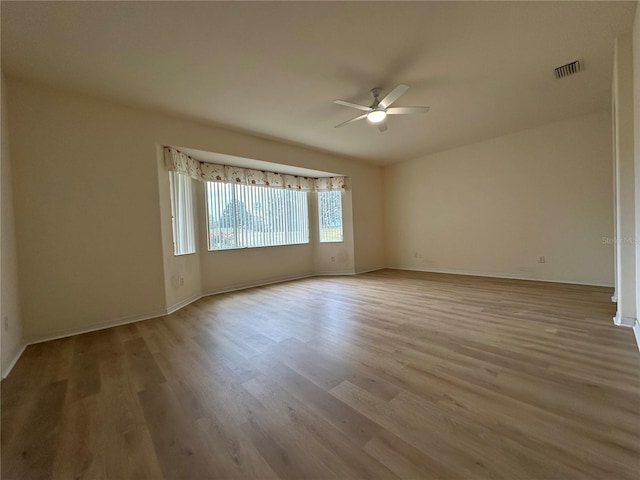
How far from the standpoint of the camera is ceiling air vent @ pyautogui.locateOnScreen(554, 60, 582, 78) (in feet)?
8.33

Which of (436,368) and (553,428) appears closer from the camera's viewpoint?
(553,428)

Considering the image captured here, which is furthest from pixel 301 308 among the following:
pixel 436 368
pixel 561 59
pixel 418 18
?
pixel 561 59

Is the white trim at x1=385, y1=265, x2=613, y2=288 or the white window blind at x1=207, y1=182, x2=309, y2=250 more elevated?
the white window blind at x1=207, y1=182, x2=309, y2=250

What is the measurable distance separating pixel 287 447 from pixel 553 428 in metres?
1.27

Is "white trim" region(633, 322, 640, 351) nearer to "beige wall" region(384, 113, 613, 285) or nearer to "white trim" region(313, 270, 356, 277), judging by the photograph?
"beige wall" region(384, 113, 613, 285)

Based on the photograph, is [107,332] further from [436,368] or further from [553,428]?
[553,428]

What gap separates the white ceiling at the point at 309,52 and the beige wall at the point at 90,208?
0.27m

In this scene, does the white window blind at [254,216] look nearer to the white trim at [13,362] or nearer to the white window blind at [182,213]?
the white window blind at [182,213]

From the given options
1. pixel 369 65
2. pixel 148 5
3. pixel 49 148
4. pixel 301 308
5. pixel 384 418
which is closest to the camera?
pixel 384 418

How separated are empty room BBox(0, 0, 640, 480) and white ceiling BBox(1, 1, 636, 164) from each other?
2cm

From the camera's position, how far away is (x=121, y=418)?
1.40 metres

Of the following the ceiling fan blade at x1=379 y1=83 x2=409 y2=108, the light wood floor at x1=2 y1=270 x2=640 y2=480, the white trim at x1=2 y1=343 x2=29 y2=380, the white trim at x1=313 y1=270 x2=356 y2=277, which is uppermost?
the ceiling fan blade at x1=379 y1=83 x2=409 y2=108

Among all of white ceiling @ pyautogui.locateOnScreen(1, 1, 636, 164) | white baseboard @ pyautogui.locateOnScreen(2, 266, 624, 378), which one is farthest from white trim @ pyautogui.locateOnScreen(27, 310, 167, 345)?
white ceiling @ pyautogui.locateOnScreen(1, 1, 636, 164)

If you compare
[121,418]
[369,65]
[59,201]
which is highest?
[369,65]
